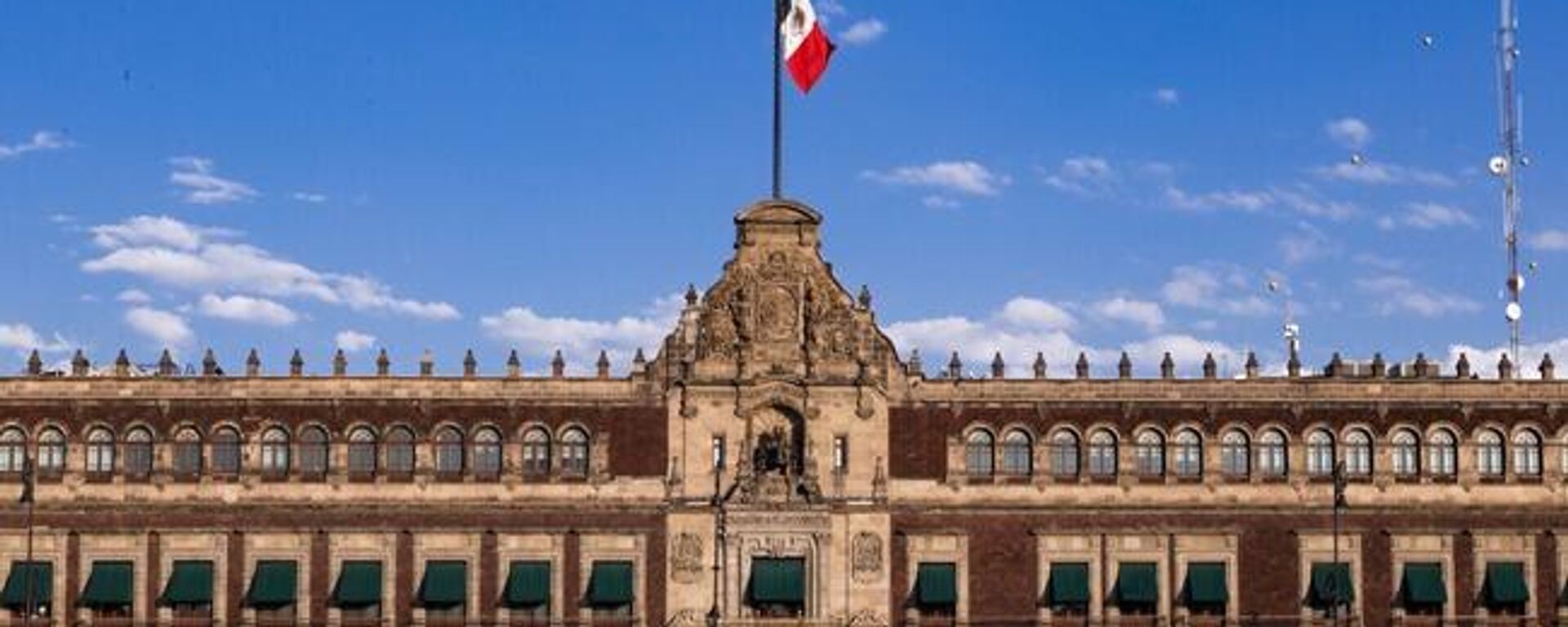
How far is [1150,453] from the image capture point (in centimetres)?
9631

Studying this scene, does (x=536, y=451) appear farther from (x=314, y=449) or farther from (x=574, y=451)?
(x=314, y=449)

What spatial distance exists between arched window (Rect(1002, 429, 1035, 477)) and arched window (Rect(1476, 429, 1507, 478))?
1636cm

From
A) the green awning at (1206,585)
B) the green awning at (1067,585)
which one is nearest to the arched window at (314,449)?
the green awning at (1067,585)

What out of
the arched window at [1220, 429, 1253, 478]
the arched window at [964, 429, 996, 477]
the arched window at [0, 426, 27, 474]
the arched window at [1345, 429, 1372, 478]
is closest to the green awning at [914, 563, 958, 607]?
the arched window at [964, 429, 996, 477]

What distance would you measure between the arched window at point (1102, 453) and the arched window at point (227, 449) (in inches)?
1210

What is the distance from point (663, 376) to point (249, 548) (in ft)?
52.7

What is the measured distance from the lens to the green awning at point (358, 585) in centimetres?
9419

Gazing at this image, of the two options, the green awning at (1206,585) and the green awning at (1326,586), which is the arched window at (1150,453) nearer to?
the green awning at (1206,585)

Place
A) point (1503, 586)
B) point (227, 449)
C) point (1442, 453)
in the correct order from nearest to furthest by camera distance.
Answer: point (1503, 586), point (227, 449), point (1442, 453)

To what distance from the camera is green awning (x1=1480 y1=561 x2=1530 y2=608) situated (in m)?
95.1

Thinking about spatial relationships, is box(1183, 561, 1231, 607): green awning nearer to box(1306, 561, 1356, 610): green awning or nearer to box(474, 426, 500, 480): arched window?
box(1306, 561, 1356, 610): green awning

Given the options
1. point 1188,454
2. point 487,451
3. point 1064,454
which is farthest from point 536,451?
point 1188,454

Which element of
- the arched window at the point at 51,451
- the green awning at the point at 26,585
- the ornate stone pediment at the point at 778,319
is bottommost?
the green awning at the point at 26,585

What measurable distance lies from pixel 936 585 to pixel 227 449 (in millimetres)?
26110
